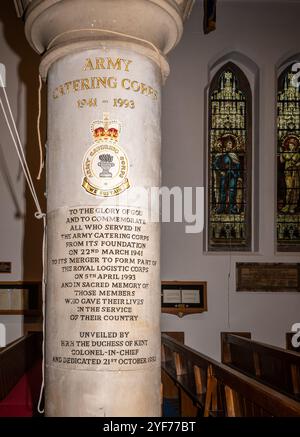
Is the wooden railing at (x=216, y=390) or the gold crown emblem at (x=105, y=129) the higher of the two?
the gold crown emblem at (x=105, y=129)

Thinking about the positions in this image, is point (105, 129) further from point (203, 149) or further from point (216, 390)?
point (203, 149)

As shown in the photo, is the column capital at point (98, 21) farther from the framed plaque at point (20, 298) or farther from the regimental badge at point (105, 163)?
the framed plaque at point (20, 298)

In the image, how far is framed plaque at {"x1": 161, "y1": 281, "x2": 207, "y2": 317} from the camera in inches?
281

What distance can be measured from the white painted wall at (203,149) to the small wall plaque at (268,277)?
9 centimetres

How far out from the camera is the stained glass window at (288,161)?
25.7 feet

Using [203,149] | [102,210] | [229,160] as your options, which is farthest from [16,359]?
[229,160]

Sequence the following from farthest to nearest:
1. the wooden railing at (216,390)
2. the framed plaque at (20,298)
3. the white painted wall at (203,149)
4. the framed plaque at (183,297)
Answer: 1. the white painted wall at (203,149)
2. the framed plaque at (183,297)
3. the framed plaque at (20,298)
4. the wooden railing at (216,390)

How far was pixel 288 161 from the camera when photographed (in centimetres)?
792

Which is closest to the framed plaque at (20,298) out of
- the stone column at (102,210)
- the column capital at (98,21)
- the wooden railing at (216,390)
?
the wooden railing at (216,390)

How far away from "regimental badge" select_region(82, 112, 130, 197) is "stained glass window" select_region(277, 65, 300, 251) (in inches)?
232

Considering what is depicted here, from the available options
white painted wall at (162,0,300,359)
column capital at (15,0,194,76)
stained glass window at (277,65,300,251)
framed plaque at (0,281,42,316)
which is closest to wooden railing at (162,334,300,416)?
white painted wall at (162,0,300,359)

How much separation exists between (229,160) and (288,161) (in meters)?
0.87

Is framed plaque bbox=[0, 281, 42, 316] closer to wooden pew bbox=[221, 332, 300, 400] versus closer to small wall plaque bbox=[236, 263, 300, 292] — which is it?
wooden pew bbox=[221, 332, 300, 400]

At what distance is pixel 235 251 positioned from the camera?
24.8 ft
